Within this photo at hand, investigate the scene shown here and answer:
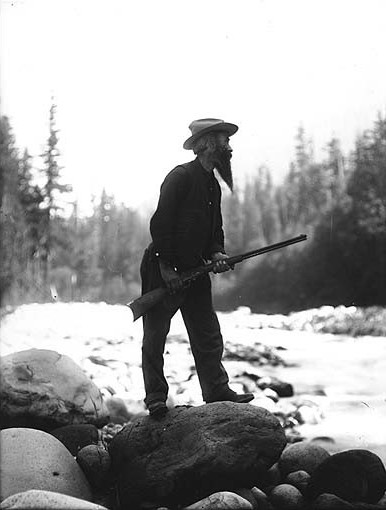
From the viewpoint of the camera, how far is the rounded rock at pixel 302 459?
12.0ft

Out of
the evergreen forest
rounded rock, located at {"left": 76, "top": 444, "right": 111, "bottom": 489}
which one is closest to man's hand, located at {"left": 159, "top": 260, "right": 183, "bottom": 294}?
the evergreen forest

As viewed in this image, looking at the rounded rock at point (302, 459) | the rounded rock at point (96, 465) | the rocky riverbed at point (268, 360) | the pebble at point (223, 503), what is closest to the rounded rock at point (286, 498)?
the rounded rock at point (302, 459)

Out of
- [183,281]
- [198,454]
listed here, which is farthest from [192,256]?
[198,454]

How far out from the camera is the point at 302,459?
369 centimetres

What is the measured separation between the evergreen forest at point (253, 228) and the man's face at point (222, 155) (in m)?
0.67

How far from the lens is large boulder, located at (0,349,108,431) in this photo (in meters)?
4.02

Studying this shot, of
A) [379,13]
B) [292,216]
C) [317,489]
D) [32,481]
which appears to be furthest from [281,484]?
[379,13]

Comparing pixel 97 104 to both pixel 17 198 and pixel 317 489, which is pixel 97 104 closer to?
pixel 17 198

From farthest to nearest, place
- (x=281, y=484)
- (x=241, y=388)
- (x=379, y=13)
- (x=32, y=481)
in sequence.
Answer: (x=241, y=388) < (x=379, y=13) < (x=281, y=484) < (x=32, y=481)

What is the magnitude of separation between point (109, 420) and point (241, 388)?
3.17 ft

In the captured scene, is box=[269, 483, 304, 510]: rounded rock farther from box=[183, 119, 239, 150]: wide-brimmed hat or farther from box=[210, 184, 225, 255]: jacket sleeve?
box=[183, 119, 239, 150]: wide-brimmed hat

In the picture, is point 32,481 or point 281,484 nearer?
point 32,481

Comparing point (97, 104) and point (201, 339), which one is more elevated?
point (97, 104)

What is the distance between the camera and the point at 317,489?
332cm
